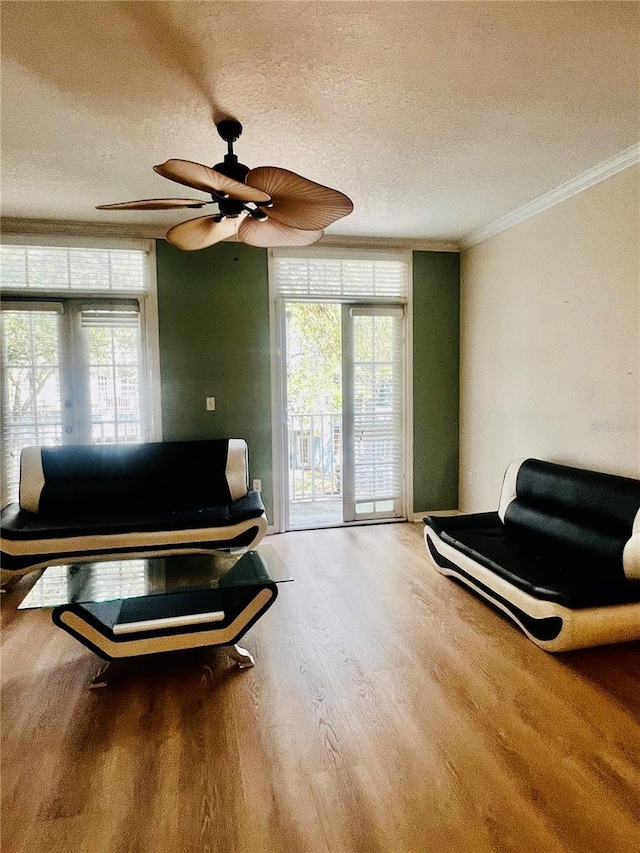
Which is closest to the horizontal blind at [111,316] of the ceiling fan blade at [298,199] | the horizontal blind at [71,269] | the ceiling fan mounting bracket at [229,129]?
the horizontal blind at [71,269]

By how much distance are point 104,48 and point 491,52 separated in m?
1.56

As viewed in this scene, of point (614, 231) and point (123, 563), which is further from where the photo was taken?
point (614, 231)

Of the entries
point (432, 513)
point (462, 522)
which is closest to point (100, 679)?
point (462, 522)

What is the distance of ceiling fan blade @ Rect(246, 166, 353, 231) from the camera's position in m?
1.90

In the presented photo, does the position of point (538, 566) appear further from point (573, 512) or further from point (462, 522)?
point (462, 522)

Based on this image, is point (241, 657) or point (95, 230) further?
point (95, 230)

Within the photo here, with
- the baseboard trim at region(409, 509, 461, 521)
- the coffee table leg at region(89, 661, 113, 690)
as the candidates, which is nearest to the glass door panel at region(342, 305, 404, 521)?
the baseboard trim at region(409, 509, 461, 521)

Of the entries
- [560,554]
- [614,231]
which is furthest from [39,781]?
[614,231]

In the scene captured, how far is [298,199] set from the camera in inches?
81.8

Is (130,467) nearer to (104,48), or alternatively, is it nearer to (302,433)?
(302,433)

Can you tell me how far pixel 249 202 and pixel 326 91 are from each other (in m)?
0.66

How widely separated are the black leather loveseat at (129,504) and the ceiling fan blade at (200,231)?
1.85m

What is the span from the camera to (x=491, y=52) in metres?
1.98

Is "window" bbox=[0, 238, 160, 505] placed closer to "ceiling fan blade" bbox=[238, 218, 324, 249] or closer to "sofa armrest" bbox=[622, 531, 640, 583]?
"ceiling fan blade" bbox=[238, 218, 324, 249]
